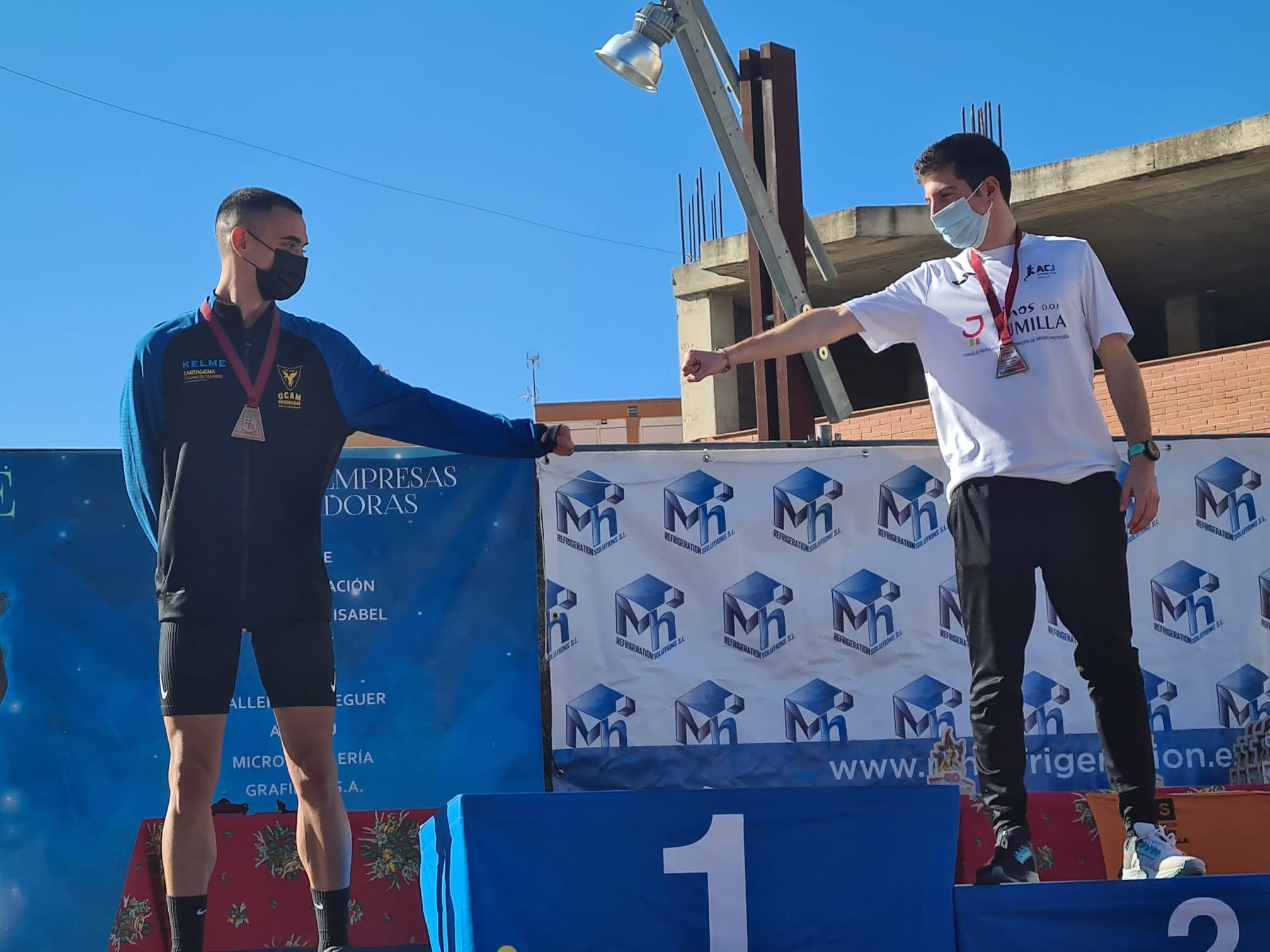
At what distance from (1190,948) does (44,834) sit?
4.00 m

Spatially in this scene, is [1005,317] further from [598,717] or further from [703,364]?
[598,717]

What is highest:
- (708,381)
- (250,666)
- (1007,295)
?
(708,381)

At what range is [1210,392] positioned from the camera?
56.4 ft

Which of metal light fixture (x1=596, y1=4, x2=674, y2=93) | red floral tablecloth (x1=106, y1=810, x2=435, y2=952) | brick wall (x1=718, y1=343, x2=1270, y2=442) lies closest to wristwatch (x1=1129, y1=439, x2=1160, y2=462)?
red floral tablecloth (x1=106, y1=810, x2=435, y2=952)

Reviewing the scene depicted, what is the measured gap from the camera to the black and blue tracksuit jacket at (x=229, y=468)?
341 cm

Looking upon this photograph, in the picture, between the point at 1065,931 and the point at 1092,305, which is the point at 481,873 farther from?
the point at 1092,305

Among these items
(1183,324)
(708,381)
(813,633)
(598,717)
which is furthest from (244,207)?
(1183,324)

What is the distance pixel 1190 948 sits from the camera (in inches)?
109

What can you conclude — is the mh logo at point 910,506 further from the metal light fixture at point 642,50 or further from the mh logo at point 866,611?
the metal light fixture at point 642,50

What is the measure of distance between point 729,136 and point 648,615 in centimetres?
257

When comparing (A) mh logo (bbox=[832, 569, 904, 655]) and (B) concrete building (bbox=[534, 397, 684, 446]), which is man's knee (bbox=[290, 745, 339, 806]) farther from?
(B) concrete building (bbox=[534, 397, 684, 446])

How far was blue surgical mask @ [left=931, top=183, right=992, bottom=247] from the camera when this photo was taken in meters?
3.59

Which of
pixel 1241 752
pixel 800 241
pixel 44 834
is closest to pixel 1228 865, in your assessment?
pixel 1241 752

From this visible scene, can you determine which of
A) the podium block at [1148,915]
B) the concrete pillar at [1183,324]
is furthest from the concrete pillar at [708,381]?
the podium block at [1148,915]
